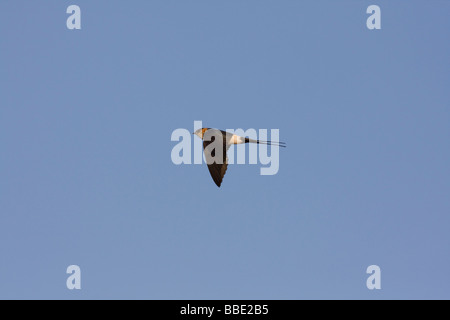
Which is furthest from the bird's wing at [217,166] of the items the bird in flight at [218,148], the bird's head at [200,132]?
the bird's head at [200,132]

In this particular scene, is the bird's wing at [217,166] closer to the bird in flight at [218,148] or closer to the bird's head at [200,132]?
the bird in flight at [218,148]

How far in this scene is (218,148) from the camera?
40.2 feet

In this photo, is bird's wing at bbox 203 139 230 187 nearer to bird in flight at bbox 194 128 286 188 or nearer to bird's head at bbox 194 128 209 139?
bird in flight at bbox 194 128 286 188

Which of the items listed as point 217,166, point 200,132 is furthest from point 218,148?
point 200,132

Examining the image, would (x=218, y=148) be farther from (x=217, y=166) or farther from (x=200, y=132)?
(x=200, y=132)

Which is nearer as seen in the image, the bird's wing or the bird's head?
the bird's wing

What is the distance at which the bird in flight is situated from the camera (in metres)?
11.8

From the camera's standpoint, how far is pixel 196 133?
46.5 ft

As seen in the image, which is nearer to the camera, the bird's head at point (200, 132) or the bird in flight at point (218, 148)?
the bird in flight at point (218, 148)

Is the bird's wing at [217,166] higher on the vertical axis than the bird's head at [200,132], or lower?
lower

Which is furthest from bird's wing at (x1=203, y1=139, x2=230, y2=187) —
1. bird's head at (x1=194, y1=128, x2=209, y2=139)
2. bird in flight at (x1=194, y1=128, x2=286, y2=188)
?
bird's head at (x1=194, y1=128, x2=209, y2=139)

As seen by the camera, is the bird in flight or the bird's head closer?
the bird in flight

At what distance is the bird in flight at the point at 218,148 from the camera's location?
464 inches

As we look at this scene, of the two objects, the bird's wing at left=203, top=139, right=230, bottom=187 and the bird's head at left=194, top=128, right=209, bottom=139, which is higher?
the bird's head at left=194, top=128, right=209, bottom=139
